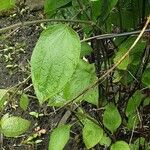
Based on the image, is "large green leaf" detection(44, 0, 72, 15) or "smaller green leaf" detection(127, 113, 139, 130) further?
"smaller green leaf" detection(127, 113, 139, 130)

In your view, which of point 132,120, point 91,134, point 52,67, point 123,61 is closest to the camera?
point 52,67

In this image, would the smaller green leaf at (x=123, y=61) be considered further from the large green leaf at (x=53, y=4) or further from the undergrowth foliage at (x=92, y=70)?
the large green leaf at (x=53, y=4)

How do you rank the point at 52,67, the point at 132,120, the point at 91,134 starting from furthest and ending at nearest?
the point at 132,120
the point at 91,134
the point at 52,67

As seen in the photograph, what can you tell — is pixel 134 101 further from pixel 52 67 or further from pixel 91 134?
pixel 52 67

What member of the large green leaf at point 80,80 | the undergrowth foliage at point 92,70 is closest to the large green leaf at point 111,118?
the undergrowth foliage at point 92,70

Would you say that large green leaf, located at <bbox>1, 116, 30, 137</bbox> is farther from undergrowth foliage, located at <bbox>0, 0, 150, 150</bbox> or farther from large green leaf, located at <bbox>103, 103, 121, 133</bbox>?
large green leaf, located at <bbox>103, 103, 121, 133</bbox>

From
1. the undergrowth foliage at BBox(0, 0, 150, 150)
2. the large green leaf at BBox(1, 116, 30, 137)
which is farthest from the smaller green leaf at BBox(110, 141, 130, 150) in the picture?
the large green leaf at BBox(1, 116, 30, 137)

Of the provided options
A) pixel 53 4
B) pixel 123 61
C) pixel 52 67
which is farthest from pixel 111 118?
pixel 52 67

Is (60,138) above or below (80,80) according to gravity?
below
